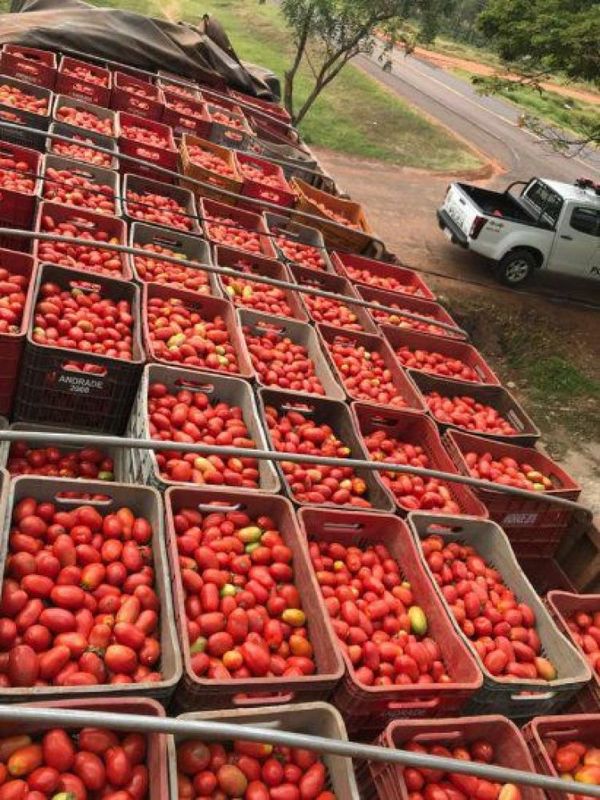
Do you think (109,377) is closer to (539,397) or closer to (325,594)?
(325,594)

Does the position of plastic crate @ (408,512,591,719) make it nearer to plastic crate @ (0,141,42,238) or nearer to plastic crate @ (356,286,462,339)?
plastic crate @ (356,286,462,339)

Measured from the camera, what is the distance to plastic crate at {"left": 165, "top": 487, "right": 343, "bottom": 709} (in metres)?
2.60

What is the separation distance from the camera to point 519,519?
15.1 ft

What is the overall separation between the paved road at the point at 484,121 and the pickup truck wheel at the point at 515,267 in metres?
9.91

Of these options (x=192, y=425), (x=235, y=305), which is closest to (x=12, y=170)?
(x=235, y=305)

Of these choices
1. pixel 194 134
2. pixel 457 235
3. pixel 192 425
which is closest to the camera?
pixel 192 425

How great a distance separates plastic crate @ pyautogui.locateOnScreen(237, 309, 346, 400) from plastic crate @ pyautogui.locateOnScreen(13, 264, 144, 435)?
1.14m

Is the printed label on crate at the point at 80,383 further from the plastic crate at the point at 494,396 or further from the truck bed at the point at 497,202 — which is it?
the truck bed at the point at 497,202

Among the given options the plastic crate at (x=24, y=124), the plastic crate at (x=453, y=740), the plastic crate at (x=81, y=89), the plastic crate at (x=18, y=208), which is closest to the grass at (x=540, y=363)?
the plastic crate at (x=81, y=89)

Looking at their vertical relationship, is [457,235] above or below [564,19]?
below

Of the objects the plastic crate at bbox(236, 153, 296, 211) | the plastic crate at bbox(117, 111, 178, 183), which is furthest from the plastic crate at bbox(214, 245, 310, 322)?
the plastic crate at bbox(117, 111, 178, 183)

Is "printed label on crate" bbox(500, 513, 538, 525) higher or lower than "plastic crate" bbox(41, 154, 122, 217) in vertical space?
lower

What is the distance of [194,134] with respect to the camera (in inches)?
353

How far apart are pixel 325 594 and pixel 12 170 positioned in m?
4.83
